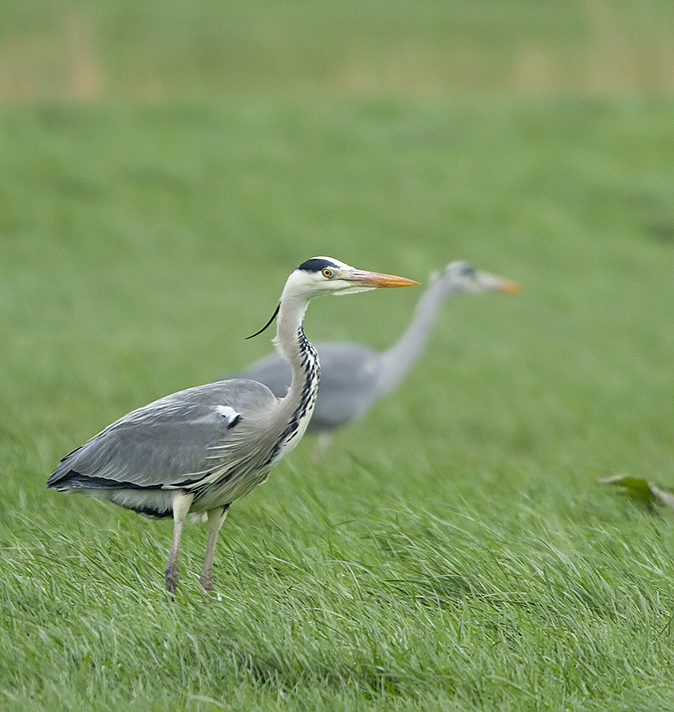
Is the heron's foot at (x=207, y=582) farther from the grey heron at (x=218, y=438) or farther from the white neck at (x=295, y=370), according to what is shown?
the white neck at (x=295, y=370)

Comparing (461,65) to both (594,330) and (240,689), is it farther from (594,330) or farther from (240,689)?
(240,689)

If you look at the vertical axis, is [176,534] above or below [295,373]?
below

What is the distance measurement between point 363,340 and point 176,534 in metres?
7.59

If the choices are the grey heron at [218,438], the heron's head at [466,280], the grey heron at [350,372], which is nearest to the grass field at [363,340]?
the grey heron at [218,438]

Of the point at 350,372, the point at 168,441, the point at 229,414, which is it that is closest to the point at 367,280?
the point at 229,414

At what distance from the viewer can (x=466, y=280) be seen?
8141mm

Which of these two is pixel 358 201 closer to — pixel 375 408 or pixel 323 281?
pixel 375 408

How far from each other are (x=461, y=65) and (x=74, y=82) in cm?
815

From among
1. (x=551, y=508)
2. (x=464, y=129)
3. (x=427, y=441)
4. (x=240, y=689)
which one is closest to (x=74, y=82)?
(x=464, y=129)

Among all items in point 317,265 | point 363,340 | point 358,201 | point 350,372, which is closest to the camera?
point 317,265

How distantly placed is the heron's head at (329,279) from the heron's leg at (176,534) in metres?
0.84

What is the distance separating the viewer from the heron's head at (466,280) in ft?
26.4

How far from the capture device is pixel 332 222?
15.5 m

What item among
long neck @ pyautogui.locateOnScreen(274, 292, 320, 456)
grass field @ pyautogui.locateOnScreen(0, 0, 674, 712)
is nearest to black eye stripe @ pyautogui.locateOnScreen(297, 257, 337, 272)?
long neck @ pyautogui.locateOnScreen(274, 292, 320, 456)
